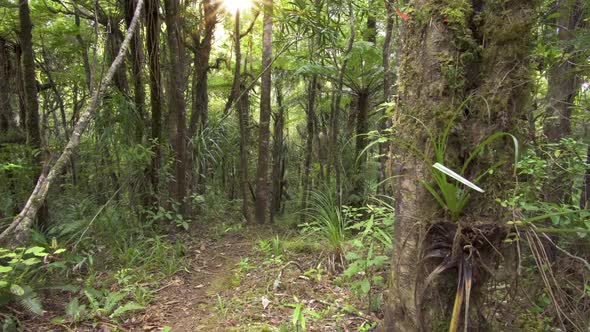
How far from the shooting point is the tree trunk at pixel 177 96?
474 cm

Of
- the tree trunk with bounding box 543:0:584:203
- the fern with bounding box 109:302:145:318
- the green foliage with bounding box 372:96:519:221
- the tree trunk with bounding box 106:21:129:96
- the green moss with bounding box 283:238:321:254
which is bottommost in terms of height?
the fern with bounding box 109:302:145:318

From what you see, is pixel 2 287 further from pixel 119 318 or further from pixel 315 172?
pixel 315 172

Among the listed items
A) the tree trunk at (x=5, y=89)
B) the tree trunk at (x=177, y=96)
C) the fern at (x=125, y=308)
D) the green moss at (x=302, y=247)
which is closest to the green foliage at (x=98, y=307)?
the fern at (x=125, y=308)

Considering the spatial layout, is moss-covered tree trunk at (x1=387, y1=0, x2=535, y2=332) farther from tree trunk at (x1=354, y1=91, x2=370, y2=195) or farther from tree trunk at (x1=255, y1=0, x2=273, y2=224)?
tree trunk at (x1=354, y1=91, x2=370, y2=195)

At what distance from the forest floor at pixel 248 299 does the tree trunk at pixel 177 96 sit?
1100 millimetres

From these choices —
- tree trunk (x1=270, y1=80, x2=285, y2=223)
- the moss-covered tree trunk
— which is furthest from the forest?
tree trunk (x1=270, y1=80, x2=285, y2=223)

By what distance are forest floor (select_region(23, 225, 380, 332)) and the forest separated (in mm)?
23

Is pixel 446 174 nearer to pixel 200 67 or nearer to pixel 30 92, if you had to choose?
pixel 30 92

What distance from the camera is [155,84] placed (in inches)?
192

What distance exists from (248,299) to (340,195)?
5.78 feet

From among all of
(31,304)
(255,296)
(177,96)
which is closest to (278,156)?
(177,96)

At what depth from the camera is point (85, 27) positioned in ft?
24.8

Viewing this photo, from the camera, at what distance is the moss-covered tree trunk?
147cm

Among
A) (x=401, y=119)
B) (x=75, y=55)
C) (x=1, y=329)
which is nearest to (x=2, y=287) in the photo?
(x=1, y=329)
